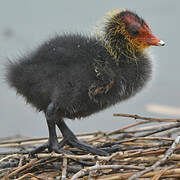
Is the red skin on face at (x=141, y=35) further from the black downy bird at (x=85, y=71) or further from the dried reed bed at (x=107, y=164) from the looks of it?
the dried reed bed at (x=107, y=164)

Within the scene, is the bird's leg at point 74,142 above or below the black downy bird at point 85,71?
below

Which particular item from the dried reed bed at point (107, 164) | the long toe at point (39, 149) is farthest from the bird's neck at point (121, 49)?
the long toe at point (39, 149)

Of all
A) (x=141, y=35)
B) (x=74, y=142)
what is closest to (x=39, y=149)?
(x=74, y=142)

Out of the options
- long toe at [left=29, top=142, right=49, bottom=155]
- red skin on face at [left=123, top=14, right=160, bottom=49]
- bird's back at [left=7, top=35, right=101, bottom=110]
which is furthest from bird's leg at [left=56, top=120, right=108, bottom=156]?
red skin on face at [left=123, top=14, right=160, bottom=49]

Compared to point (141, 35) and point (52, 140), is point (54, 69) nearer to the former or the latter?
point (52, 140)

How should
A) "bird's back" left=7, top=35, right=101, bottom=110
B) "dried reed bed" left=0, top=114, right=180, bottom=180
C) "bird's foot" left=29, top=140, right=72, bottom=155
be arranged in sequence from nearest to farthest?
"dried reed bed" left=0, top=114, right=180, bottom=180, "bird's back" left=7, top=35, right=101, bottom=110, "bird's foot" left=29, top=140, right=72, bottom=155

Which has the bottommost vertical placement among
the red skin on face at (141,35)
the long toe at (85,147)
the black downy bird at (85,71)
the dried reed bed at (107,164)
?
the dried reed bed at (107,164)

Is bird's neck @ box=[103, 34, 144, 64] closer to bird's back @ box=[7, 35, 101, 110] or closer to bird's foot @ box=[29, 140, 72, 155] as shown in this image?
bird's back @ box=[7, 35, 101, 110]

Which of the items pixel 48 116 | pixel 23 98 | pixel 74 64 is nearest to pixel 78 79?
pixel 74 64

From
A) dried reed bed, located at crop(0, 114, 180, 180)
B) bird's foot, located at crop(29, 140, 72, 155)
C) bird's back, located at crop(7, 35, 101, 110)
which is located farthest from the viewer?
bird's foot, located at crop(29, 140, 72, 155)
